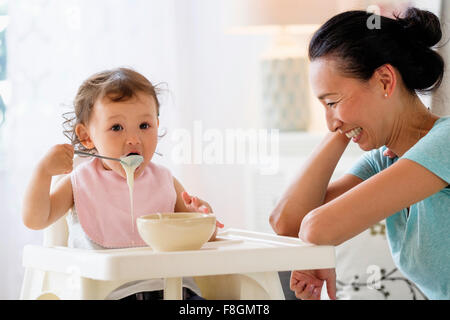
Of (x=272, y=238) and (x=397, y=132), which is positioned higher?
(x=397, y=132)

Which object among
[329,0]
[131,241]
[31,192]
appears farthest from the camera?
[329,0]

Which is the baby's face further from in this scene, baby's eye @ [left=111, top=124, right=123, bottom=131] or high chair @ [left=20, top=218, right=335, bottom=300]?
high chair @ [left=20, top=218, right=335, bottom=300]

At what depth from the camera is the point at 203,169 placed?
2.73 meters

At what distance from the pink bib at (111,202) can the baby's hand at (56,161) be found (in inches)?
5.7

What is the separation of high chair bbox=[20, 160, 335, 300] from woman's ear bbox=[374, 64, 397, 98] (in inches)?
14.1

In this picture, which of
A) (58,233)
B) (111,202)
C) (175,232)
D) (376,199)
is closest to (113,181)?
(111,202)

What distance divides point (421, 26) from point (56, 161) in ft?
2.38

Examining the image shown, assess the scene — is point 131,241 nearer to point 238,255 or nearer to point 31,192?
point 31,192

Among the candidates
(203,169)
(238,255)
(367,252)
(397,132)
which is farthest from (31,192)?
(203,169)

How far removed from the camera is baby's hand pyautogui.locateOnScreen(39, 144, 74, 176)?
3.65 feet

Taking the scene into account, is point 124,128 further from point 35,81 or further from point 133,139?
point 35,81

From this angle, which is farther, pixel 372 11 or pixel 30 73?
pixel 30 73

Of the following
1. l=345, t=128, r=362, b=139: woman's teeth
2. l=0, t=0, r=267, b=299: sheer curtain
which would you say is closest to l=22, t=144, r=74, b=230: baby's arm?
l=345, t=128, r=362, b=139: woman's teeth

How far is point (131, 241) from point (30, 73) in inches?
43.6
